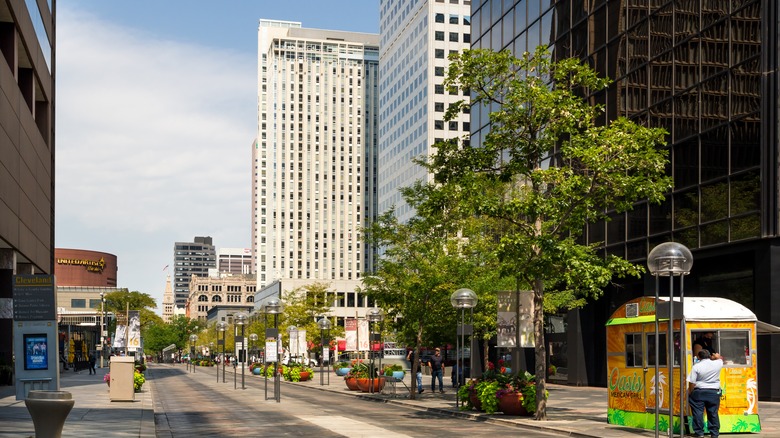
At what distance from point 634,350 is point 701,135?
18934 millimetres

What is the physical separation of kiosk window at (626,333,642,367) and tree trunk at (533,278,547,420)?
343cm

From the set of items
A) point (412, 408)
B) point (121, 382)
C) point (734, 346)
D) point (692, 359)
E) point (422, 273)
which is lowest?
point (412, 408)

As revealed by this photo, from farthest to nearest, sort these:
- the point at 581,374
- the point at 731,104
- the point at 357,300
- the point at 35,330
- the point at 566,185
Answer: the point at 357,300 < the point at 581,374 < the point at 731,104 < the point at 566,185 < the point at 35,330

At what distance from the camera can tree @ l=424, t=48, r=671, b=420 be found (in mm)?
27234

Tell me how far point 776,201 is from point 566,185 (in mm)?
12232

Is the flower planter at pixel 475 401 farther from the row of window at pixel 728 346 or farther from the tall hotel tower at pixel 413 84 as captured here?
the tall hotel tower at pixel 413 84

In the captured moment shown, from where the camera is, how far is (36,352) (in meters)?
26.1

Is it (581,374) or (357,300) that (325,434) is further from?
(357,300)

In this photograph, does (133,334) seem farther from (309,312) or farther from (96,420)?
(309,312)

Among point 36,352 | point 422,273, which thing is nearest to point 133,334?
point 422,273

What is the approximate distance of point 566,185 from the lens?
2709 cm

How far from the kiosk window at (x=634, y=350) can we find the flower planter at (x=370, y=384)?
24407 mm

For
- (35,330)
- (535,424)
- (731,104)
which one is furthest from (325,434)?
(731,104)

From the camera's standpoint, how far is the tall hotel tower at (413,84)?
141250 mm
